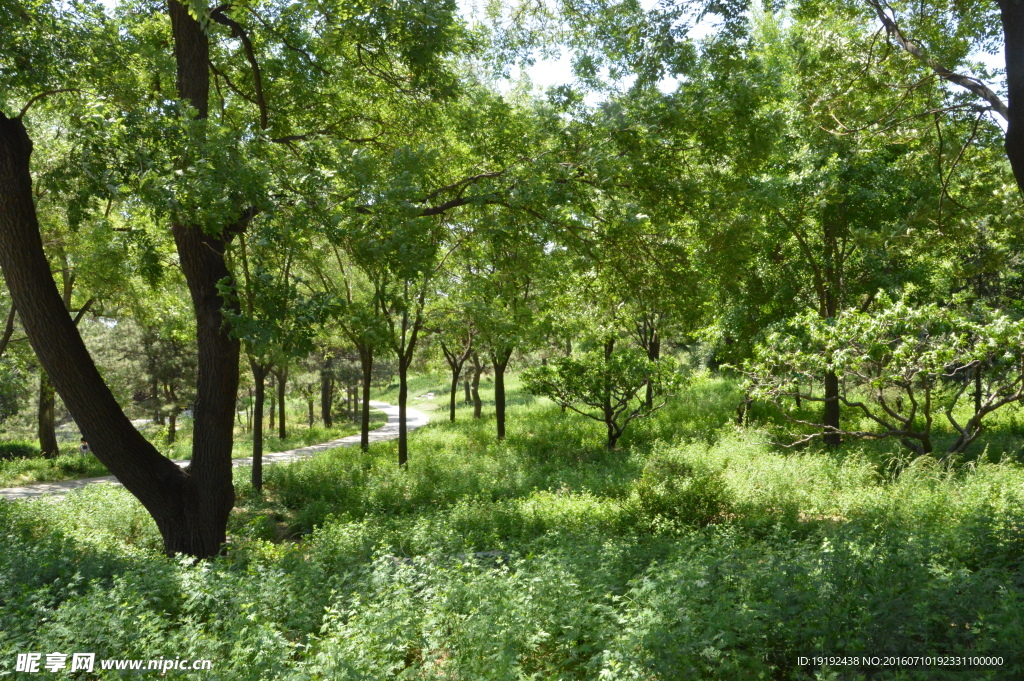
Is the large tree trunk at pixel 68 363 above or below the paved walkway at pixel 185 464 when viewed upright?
above

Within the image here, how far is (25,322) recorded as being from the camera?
6.39 meters

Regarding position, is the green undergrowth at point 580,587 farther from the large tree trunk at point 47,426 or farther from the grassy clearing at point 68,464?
the large tree trunk at point 47,426

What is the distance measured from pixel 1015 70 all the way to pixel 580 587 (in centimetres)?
599

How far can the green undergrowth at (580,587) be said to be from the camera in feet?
12.2

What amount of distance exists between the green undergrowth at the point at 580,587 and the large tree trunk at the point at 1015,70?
366 cm

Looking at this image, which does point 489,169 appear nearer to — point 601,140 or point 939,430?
point 601,140

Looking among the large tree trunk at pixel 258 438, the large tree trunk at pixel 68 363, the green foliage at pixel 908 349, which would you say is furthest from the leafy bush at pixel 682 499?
the large tree trunk at pixel 258 438

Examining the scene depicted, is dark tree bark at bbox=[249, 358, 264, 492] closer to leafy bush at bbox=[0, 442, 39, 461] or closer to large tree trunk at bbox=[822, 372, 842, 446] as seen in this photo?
large tree trunk at bbox=[822, 372, 842, 446]

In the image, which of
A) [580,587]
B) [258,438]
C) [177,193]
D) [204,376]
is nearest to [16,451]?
[258,438]

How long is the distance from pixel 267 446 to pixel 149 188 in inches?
865

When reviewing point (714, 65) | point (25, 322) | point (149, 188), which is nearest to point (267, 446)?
point (25, 322)

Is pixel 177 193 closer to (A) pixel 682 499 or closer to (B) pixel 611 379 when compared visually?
(A) pixel 682 499

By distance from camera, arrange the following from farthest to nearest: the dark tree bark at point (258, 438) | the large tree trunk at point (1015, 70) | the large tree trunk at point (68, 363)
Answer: the dark tree bark at point (258, 438)
the large tree trunk at point (68, 363)
the large tree trunk at point (1015, 70)

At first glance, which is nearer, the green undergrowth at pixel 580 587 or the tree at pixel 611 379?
the green undergrowth at pixel 580 587
